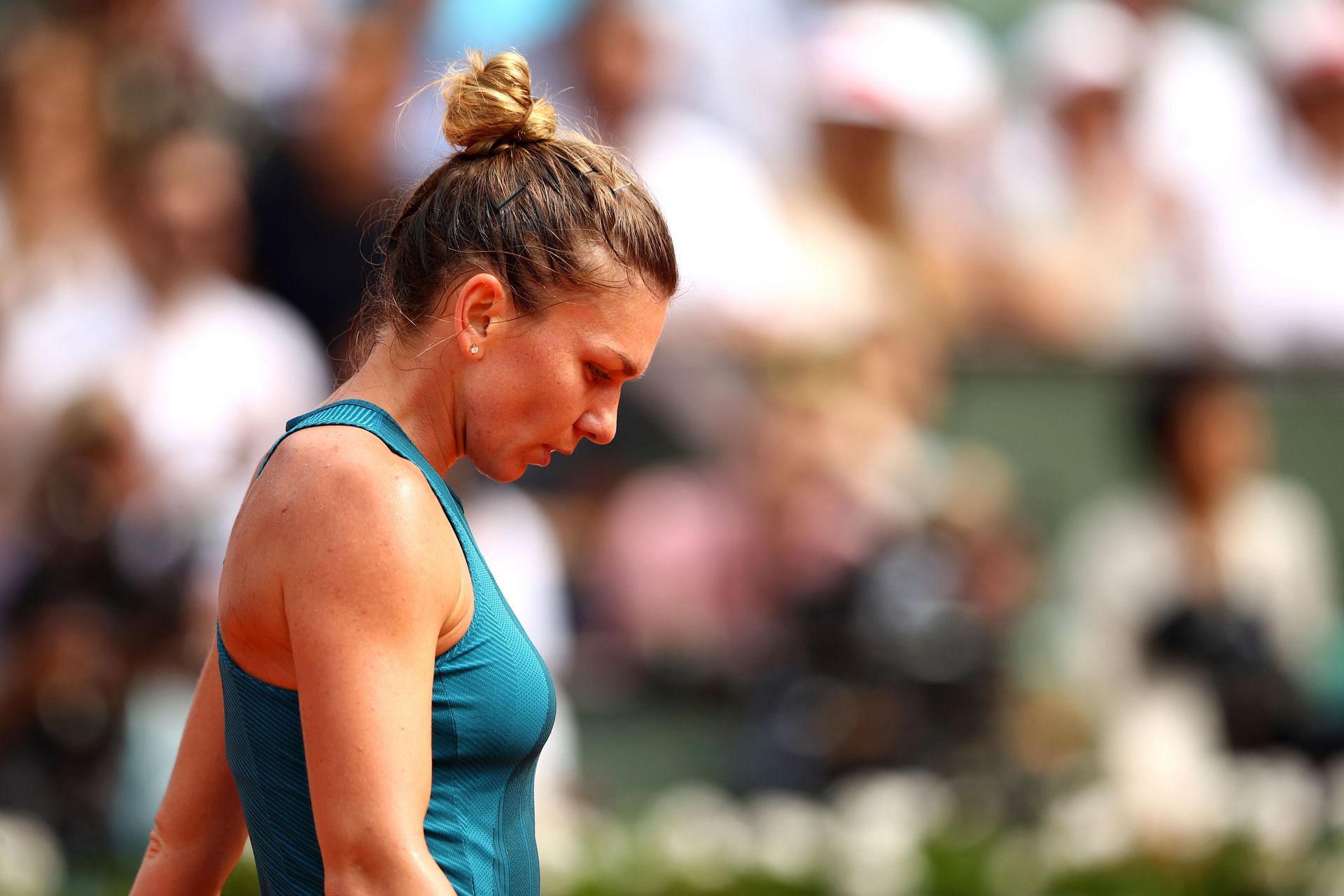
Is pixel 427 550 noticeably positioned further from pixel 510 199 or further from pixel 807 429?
pixel 807 429

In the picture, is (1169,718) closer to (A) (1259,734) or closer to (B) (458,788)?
(A) (1259,734)

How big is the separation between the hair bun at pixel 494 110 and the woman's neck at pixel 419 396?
0.75ft

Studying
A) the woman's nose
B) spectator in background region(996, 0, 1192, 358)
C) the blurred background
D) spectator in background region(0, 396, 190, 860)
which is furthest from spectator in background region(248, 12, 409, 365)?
the woman's nose

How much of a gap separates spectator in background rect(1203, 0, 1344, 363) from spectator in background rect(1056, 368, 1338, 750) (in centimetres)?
55

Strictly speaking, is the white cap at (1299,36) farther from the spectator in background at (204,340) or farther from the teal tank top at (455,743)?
the teal tank top at (455,743)

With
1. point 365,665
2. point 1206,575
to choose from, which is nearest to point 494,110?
point 365,665

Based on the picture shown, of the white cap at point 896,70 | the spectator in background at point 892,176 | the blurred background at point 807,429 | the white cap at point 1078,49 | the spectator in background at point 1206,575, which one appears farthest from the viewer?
the white cap at point 1078,49

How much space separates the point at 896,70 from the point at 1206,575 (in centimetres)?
230

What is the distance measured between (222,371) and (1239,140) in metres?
4.46

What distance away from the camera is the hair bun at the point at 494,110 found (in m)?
1.67

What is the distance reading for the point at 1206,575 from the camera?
18.6 feet

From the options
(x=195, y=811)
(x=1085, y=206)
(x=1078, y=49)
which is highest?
(x=1078, y=49)

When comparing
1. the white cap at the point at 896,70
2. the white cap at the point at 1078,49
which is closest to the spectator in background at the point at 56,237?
the white cap at the point at 896,70

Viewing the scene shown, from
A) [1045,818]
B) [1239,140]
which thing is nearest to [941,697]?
[1045,818]
